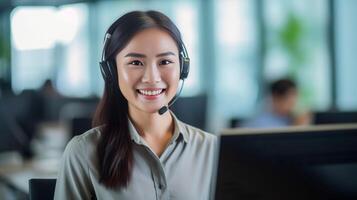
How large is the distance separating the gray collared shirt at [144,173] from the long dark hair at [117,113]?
14mm

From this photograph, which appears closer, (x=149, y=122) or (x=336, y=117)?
(x=149, y=122)

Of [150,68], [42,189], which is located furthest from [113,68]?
[42,189]

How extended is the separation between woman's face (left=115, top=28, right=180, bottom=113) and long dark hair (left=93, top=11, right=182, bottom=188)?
0.01 m

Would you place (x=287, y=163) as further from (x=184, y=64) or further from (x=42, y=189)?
(x=42, y=189)

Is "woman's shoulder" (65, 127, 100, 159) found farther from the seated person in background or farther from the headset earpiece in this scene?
the seated person in background

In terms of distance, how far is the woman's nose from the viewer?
92 centimetres

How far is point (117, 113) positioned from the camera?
1016 millimetres

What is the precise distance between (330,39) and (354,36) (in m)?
0.28

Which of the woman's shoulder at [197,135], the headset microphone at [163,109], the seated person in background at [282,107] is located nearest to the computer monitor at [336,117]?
the seated person in background at [282,107]

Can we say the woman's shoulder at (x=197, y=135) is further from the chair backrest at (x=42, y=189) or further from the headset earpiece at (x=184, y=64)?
the chair backrest at (x=42, y=189)

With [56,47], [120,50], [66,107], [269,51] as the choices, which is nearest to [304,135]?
[120,50]

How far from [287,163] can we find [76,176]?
387 millimetres

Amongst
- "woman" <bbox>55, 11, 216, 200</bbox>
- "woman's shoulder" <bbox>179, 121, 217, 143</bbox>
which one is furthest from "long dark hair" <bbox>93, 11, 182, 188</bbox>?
"woman's shoulder" <bbox>179, 121, 217, 143</bbox>

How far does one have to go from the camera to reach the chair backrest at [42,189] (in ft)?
3.69
